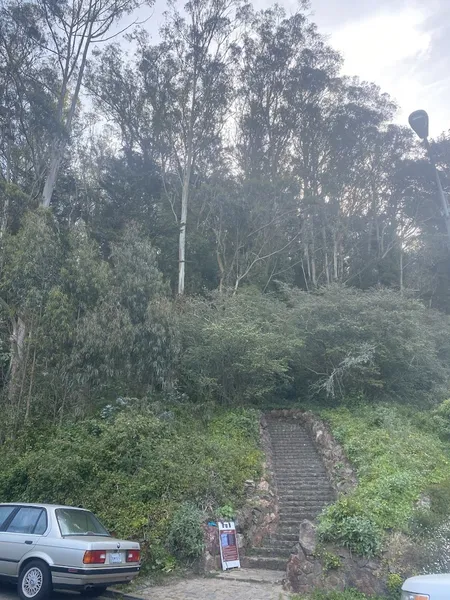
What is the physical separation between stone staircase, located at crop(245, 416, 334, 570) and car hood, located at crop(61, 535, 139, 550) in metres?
2.71

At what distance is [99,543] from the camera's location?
763 centimetres

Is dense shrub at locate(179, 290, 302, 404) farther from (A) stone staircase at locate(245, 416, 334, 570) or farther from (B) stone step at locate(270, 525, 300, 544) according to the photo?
(B) stone step at locate(270, 525, 300, 544)

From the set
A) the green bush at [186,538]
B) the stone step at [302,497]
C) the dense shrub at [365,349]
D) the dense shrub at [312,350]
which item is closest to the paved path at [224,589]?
the green bush at [186,538]

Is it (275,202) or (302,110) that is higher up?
(302,110)

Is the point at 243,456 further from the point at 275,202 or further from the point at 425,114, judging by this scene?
the point at 275,202

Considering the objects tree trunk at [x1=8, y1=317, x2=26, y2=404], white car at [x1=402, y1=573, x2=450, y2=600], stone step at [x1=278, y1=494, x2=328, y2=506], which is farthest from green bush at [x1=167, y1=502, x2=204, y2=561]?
tree trunk at [x1=8, y1=317, x2=26, y2=404]

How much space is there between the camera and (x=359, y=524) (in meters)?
8.39

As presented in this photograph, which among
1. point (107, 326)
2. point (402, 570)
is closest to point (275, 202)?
point (107, 326)

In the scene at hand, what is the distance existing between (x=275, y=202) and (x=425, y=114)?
1865 cm

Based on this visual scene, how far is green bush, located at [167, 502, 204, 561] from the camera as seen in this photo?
9.63 m

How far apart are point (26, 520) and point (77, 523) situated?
0.77m

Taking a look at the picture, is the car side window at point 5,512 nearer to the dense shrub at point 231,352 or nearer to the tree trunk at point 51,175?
the dense shrub at point 231,352

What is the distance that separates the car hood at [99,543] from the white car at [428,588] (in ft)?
14.1

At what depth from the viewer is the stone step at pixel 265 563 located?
10242 millimetres
